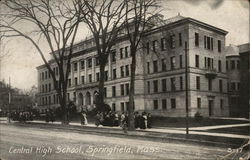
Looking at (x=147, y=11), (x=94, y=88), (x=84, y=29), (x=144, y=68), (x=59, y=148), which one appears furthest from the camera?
(x=94, y=88)

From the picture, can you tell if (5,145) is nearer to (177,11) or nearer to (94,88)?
(177,11)

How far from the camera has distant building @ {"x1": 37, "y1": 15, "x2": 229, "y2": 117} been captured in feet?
41.1

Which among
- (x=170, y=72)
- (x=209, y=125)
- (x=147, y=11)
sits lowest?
(x=209, y=125)

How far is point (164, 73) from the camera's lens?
81.7ft

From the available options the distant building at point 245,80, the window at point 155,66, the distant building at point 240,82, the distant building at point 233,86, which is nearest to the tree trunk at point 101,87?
the distant building at point 240,82

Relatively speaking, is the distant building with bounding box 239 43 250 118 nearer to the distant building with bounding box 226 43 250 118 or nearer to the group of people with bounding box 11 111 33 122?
the distant building with bounding box 226 43 250 118

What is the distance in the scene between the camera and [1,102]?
299 inches

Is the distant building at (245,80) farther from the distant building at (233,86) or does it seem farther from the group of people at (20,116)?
the group of people at (20,116)

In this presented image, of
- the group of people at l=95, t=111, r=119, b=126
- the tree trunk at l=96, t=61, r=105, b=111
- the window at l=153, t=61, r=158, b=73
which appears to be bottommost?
the group of people at l=95, t=111, r=119, b=126

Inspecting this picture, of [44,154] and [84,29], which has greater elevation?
[84,29]

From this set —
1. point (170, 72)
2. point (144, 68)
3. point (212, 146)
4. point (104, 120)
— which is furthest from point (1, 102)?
point (144, 68)

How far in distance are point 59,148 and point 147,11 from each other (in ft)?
24.0

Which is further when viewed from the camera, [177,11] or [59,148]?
[59,148]

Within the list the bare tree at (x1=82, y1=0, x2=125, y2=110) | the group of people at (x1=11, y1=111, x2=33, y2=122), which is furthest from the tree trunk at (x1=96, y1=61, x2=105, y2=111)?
the group of people at (x1=11, y1=111, x2=33, y2=122)
